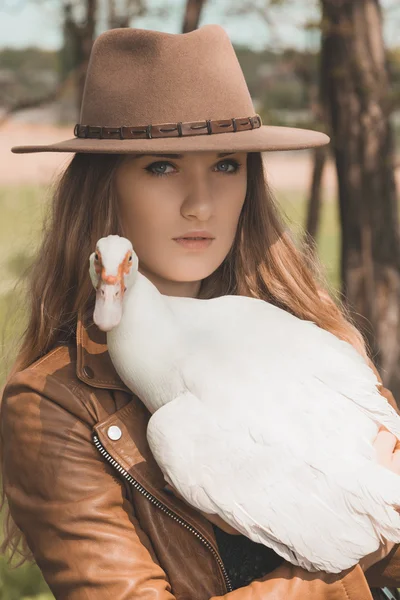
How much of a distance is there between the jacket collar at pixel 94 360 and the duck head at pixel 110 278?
283mm

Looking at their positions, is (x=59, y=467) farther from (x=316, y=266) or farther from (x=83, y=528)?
(x=316, y=266)

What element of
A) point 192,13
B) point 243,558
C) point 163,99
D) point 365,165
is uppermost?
point 192,13

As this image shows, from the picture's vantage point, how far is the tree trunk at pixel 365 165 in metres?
3.91

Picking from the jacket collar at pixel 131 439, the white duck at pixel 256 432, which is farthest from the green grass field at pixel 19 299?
the white duck at pixel 256 432

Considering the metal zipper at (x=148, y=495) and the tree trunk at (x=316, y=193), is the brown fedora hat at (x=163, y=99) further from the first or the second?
the tree trunk at (x=316, y=193)

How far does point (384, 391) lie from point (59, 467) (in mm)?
902

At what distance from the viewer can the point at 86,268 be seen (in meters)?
2.05

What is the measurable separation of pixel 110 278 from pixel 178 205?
1.42 feet

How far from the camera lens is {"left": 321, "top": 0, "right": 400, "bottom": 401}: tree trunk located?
3.91 metres

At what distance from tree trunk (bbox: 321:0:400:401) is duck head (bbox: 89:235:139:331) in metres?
2.41

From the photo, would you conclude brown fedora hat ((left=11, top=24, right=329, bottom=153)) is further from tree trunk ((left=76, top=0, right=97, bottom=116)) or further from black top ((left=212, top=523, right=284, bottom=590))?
tree trunk ((left=76, top=0, right=97, bottom=116))

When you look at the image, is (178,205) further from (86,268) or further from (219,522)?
(219,522)

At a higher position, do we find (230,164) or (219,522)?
(230,164)

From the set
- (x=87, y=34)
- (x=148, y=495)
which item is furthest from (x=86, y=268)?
(x=87, y=34)
